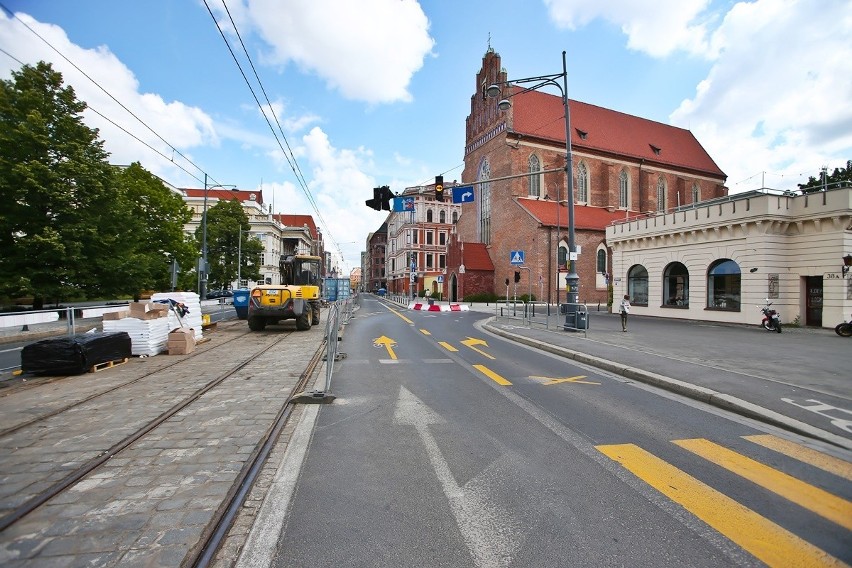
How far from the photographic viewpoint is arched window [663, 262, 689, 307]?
869 inches

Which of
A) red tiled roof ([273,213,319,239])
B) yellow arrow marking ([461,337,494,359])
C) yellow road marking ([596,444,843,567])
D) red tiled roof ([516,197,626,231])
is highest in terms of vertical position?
red tiled roof ([273,213,319,239])

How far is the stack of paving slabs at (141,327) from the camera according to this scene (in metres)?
9.48

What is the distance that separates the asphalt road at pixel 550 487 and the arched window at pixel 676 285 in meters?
18.8

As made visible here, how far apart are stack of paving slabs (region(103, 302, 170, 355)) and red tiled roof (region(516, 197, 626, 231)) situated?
35511 mm

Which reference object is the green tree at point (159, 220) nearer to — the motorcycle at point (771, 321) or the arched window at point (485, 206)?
the arched window at point (485, 206)

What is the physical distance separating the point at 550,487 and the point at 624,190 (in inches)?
2116

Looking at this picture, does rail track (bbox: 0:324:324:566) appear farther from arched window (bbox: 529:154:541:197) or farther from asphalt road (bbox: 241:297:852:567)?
arched window (bbox: 529:154:541:197)

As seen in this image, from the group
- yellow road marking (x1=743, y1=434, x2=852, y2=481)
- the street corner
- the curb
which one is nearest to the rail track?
yellow road marking (x1=743, y1=434, x2=852, y2=481)

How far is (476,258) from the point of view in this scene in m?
46.9

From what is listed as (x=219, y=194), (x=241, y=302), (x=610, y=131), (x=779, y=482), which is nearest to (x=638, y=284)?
(x=241, y=302)

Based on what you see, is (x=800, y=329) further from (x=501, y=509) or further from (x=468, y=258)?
(x=468, y=258)

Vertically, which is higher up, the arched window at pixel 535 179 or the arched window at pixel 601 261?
the arched window at pixel 535 179

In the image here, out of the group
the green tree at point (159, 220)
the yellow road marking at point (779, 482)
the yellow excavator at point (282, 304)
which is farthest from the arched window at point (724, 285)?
the green tree at point (159, 220)

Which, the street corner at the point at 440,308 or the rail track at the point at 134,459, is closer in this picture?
the rail track at the point at 134,459
